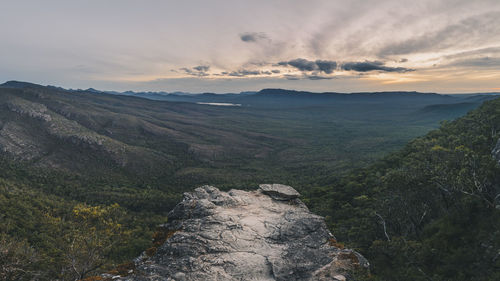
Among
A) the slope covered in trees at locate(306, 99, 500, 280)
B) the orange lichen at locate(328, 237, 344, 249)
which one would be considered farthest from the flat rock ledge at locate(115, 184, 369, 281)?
the slope covered in trees at locate(306, 99, 500, 280)

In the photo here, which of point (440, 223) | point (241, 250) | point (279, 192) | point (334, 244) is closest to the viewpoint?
point (241, 250)

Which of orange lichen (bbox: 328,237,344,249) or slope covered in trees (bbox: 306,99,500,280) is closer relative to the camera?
orange lichen (bbox: 328,237,344,249)

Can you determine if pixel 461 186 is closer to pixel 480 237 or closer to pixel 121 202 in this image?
pixel 480 237

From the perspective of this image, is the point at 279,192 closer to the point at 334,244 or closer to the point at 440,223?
the point at 334,244

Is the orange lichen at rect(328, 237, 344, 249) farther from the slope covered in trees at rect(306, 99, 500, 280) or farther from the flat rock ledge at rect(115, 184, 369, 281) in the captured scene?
the slope covered in trees at rect(306, 99, 500, 280)

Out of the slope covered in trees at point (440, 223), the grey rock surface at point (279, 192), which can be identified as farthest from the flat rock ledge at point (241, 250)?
the grey rock surface at point (279, 192)

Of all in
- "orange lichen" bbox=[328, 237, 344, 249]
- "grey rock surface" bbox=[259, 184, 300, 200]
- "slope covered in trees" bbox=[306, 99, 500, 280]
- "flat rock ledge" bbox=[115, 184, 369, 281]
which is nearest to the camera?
"flat rock ledge" bbox=[115, 184, 369, 281]

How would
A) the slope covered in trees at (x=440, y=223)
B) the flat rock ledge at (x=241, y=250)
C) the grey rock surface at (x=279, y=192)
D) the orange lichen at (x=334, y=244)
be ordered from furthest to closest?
1. the grey rock surface at (x=279, y=192)
2. the slope covered in trees at (x=440, y=223)
3. the orange lichen at (x=334, y=244)
4. the flat rock ledge at (x=241, y=250)

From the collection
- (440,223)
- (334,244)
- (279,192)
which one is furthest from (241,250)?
(440,223)

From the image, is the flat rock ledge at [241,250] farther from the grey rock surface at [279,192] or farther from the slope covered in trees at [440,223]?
the grey rock surface at [279,192]
